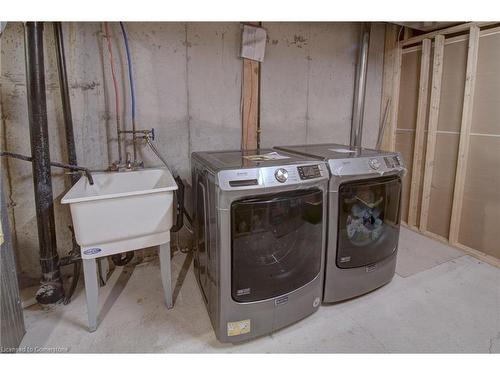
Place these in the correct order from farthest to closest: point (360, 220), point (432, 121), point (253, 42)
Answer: point (432, 121), point (253, 42), point (360, 220)

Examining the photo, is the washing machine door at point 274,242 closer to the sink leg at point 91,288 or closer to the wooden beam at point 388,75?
the sink leg at point 91,288

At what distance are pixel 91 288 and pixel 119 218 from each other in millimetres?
419

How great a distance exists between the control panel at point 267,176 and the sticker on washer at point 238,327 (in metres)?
0.69

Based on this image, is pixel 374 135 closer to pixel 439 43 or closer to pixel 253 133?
pixel 439 43

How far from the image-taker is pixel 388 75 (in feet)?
10.4

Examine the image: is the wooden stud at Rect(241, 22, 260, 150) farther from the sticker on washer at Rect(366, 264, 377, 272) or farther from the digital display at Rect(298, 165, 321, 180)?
the sticker on washer at Rect(366, 264, 377, 272)

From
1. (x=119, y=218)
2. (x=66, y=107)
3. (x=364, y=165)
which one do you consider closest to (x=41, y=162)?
(x=66, y=107)

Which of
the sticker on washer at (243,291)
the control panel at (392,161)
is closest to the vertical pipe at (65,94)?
the sticker on washer at (243,291)

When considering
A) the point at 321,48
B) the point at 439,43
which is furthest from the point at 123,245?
the point at 439,43

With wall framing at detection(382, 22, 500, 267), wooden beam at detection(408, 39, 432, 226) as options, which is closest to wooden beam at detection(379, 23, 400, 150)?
wall framing at detection(382, 22, 500, 267)

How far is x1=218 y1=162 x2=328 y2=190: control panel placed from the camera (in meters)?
1.43

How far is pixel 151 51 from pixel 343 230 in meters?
1.81

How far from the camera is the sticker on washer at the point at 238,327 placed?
156 cm

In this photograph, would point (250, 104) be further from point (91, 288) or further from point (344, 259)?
point (91, 288)
